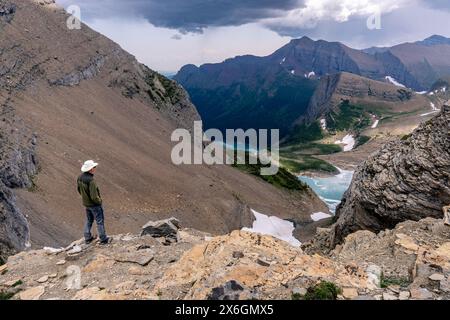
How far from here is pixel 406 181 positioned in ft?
93.1

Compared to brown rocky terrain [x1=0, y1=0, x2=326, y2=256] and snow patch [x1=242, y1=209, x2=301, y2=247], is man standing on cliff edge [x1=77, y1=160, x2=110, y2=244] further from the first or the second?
snow patch [x1=242, y1=209, x2=301, y2=247]

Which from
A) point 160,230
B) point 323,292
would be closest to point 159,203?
point 160,230

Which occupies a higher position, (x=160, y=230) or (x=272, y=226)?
(x=160, y=230)

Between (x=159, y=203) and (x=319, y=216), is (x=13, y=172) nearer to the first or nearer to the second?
(x=159, y=203)

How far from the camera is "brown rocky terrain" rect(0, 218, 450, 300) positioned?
42.8ft

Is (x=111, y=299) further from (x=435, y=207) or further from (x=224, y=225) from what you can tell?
(x=224, y=225)

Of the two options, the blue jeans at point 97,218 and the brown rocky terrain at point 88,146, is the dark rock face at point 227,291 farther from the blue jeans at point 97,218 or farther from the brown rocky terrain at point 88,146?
the brown rocky terrain at point 88,146

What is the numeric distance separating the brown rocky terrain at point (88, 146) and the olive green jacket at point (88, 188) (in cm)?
1422

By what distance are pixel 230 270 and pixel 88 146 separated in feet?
243

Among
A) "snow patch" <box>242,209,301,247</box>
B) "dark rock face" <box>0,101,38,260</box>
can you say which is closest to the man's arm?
"dark rock face" <box>0,101,38,260</box>

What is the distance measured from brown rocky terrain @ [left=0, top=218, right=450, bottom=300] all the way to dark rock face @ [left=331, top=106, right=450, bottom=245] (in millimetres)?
6003

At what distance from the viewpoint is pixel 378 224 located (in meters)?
30.6

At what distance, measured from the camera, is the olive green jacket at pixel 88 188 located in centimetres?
1838

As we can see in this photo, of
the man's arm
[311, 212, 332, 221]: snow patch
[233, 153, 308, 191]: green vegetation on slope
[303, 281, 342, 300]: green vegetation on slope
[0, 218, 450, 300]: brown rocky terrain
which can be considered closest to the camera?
[303, 281, 342, 300]: green vegetation on slope
